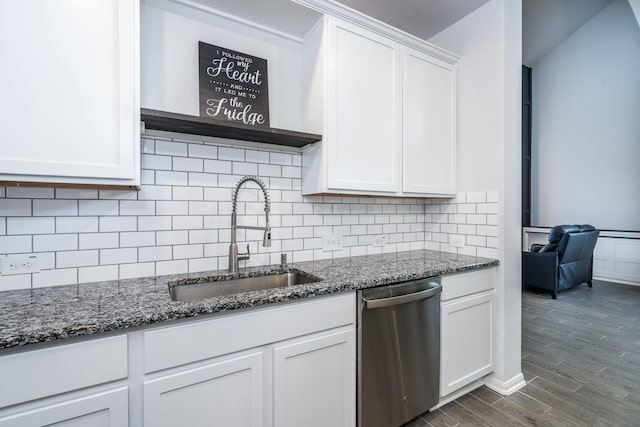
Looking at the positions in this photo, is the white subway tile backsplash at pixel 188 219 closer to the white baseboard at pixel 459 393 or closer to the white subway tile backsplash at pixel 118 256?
the white subway tile backsplash at pixel 118 256

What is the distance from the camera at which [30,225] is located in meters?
1.30

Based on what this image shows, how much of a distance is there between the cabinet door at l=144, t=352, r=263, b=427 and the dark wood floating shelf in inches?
41.0

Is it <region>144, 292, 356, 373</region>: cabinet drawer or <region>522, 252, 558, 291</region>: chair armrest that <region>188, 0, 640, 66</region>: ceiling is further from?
<region>522, 252, 558, 291</region>: chair armrest

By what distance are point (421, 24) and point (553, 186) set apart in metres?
5.11

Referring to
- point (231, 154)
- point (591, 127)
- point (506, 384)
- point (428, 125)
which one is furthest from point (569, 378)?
point (591, 127)

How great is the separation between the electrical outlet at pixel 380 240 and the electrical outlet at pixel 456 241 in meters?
0.51

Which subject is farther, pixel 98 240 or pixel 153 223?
pixel 153 223

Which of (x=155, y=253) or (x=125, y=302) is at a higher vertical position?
(x=155, y=253)

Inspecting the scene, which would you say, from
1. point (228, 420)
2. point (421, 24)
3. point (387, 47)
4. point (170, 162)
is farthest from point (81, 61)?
point (421, 24)

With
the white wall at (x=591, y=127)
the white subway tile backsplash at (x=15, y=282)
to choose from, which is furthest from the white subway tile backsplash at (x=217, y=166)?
the white wall at (x=591, y=127)

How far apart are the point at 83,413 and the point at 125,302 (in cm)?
34

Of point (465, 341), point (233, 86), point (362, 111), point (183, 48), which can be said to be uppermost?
point (183, 48)

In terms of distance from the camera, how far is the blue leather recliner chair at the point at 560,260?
13.2 feet

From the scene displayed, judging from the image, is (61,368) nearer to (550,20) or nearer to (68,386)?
(68,386)
